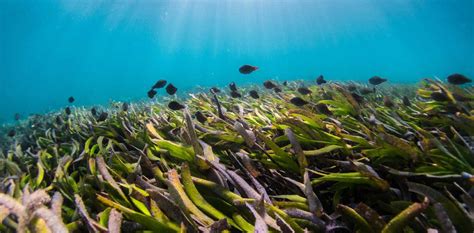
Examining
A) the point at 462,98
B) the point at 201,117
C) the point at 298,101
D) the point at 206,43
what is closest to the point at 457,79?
the point at 462,98

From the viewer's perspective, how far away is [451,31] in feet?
230

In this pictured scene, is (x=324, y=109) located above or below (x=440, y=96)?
above

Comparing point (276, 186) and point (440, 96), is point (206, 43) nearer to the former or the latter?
point (440, 96)

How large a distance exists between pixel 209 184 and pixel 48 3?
6418 centimetres

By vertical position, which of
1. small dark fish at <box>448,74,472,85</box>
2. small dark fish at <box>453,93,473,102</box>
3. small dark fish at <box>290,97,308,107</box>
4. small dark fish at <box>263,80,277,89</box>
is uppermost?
Result: small dark fish at <box>263,80,277,89</box>

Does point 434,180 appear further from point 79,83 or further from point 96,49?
point 79,83

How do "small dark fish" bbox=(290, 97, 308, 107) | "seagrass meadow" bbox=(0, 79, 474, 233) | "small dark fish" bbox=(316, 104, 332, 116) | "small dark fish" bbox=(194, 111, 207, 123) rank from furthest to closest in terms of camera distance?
"small dark fish" bbox=(290, 97, 308, 107), "small dark fish" bbox=(194, 111, 207, 123), "small dark fish" bbox=(316, 104, 332, 116), "seagrass meadow" bbox=(0, 79, 474, 233)

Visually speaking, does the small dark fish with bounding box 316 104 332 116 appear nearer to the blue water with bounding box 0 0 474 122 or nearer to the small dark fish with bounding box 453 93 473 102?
the small dark fish with bounding box 453 93 473 102

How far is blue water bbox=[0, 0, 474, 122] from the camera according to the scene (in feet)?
210

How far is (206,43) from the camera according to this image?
158250 mm

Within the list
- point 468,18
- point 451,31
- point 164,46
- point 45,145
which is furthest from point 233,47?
point 45,145

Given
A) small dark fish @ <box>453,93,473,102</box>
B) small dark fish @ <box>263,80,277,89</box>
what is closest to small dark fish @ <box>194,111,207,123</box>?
small dark fish @ <box>263,80,277,89</box>

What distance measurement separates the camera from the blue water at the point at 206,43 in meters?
63.9

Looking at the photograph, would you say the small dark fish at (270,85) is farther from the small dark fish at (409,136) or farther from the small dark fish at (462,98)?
the small dark fish at (409,136)
